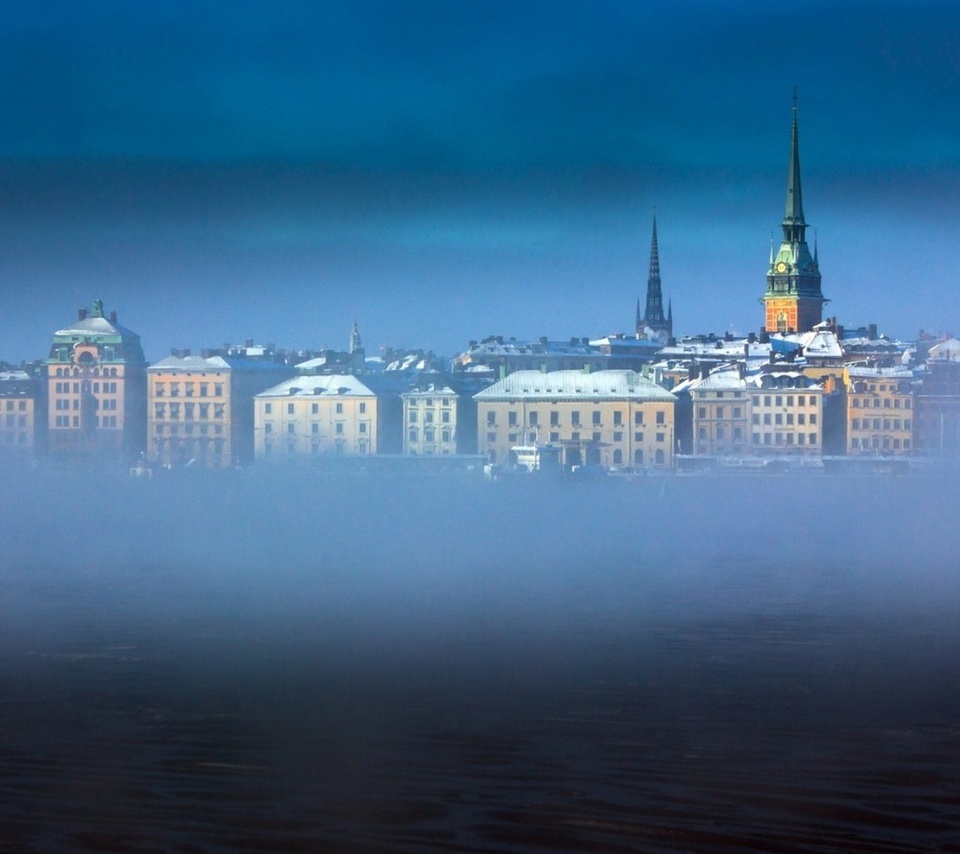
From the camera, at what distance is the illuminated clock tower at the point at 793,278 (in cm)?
11238

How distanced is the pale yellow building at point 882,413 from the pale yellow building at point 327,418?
18770mm

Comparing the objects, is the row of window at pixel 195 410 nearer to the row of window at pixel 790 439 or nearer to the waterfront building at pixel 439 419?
the waterfront building at pixel 439 419

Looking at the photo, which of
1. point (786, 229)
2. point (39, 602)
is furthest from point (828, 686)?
point (786, 229)

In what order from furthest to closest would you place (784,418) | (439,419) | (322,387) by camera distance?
1. (322,387)
2. (439,419)
3. (784,418)

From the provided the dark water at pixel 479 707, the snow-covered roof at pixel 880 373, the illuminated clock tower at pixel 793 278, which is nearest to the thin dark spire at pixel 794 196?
the illuminated clock tower at pixel 793 278

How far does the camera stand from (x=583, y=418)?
270ft

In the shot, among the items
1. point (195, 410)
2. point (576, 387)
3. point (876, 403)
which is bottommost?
point (876, 403)

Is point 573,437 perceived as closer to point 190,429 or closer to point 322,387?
point 322,387

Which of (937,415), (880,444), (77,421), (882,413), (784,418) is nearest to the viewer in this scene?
(784,418)

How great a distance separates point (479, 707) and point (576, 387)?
69840 mm

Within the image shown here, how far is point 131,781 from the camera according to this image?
35.0 ft

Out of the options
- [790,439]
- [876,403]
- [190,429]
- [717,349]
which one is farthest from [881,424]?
[190,429]

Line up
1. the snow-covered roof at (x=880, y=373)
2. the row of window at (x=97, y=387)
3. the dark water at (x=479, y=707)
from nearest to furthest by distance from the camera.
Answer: the dark water at (x=479, y=707)
the snow-covered roof at (x=880, y=373)
the row of window at (x=97, y=387)

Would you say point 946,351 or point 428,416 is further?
point 946,351
